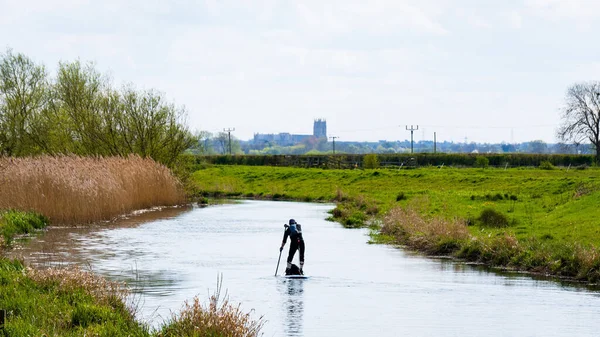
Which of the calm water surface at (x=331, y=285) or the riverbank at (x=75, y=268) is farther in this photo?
the calm water surface at (x=331, y=285)

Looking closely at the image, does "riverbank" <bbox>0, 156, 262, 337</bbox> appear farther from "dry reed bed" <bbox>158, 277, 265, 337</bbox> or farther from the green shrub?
the green shrub

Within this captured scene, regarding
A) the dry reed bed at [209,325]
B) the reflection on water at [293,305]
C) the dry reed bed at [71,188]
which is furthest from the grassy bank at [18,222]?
the dry reed bed at [209,325]

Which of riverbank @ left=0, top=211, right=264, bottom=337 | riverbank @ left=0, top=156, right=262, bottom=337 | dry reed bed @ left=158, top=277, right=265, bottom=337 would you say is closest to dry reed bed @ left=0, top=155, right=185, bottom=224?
riverbank @ left=0, top=156, right=262, bottom=337

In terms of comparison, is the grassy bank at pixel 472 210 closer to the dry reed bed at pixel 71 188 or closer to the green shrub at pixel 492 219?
the green shrub at pixel 492 219

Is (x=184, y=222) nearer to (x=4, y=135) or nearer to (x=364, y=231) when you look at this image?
(x=364, y=231)

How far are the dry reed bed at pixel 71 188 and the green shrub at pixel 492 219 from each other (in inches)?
693

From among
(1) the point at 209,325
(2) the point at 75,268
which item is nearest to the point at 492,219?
(2) the point at 75,268

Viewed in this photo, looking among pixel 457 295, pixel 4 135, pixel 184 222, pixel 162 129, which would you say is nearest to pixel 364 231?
pixel 184 222

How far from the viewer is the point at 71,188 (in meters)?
40.5

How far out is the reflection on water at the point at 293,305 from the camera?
58.9 ft

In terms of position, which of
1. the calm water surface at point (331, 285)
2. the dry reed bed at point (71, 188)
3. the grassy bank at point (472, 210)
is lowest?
the calm water surface at point (331, 285)

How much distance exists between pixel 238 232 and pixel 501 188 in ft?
99.1

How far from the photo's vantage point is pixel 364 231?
41812mm

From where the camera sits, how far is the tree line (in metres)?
63.5
